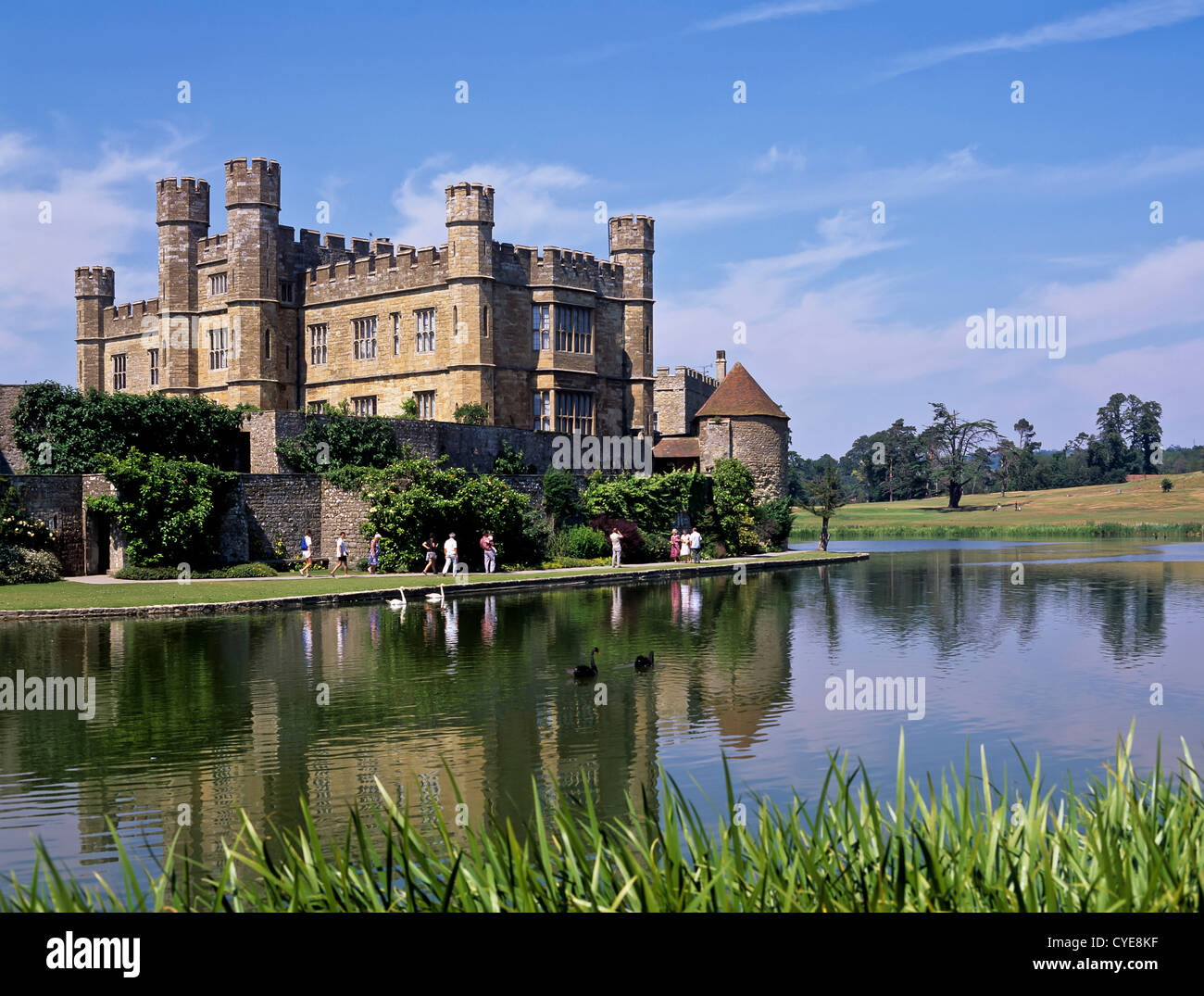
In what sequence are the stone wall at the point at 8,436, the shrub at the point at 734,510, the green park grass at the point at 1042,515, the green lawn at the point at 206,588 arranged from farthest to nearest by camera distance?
the green park grass at the point at 1042,515, the shrub at the point at 734,510, the stone wall at the point at 8,436, the green lawn at the point at 206,588

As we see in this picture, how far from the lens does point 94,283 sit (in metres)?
56.3

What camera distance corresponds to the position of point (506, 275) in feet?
149

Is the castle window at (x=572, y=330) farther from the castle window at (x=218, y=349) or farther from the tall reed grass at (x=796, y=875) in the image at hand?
the tall reed grass at (x=796, y=875)

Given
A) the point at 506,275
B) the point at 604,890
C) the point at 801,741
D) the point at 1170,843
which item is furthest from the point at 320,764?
the point at 506,275

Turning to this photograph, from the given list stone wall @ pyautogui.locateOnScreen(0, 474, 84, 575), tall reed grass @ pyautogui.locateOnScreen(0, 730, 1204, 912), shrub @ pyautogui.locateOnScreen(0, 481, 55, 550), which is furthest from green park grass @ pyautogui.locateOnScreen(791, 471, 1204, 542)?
tall reed grass @ pyautogui.locateOnScreen(0, 730, 1204, 912)

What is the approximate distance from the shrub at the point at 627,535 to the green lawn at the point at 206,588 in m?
6.44

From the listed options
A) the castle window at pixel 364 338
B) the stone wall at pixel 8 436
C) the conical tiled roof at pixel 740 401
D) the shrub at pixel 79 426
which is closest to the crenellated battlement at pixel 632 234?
the conical tiled roof at pixel 740 401

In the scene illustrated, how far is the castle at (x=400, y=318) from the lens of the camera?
44.3 meters

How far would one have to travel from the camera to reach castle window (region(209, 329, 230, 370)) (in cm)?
4869

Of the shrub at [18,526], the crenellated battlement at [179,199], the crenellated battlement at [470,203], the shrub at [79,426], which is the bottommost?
the shrub at [18,526]

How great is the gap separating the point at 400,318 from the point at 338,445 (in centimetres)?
1049

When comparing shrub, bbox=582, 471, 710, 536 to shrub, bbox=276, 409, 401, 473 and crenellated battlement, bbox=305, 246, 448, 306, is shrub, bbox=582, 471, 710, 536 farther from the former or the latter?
crenellated battlement, bbox=305, 246, 448, 306

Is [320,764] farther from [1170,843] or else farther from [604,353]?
[604,353]
